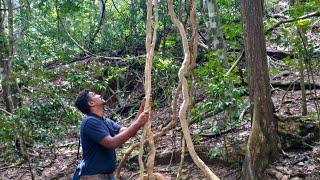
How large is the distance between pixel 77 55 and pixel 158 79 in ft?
16.5

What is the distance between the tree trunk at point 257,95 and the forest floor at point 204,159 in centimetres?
27

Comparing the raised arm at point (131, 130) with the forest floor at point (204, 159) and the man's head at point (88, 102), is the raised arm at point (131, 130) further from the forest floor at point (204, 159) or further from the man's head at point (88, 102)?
the forest floor at point (204, 159)

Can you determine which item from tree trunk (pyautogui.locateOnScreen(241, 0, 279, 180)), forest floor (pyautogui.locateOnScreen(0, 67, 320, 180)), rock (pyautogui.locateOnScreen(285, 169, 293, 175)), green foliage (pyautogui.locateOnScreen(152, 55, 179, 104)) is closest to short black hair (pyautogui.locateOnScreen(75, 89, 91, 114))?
tree trunk (pyautogui.locateOnScreen(241, 0, 279, 180))

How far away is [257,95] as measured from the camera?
5277mm

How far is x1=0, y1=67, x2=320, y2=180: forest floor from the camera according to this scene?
5.59m

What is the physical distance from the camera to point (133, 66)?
38.4ft

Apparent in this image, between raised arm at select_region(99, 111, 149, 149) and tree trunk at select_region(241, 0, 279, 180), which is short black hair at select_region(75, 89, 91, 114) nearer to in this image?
raised arm at select_region(99, 111, 149, 149)

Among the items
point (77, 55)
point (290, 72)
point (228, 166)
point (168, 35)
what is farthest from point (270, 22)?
point (77, 55)

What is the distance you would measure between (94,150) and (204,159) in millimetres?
3133

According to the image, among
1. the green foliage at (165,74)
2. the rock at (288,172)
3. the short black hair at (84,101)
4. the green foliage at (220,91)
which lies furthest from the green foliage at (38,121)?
the rock at (288,172)

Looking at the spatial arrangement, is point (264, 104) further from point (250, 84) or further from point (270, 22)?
point (270, 22)

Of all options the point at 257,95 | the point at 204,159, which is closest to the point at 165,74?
the point at 204,159

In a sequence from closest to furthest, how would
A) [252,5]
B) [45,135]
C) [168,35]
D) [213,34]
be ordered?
[252,5] < [45,135] < [213,34] < [168,35]

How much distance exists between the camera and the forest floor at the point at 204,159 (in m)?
5.59
